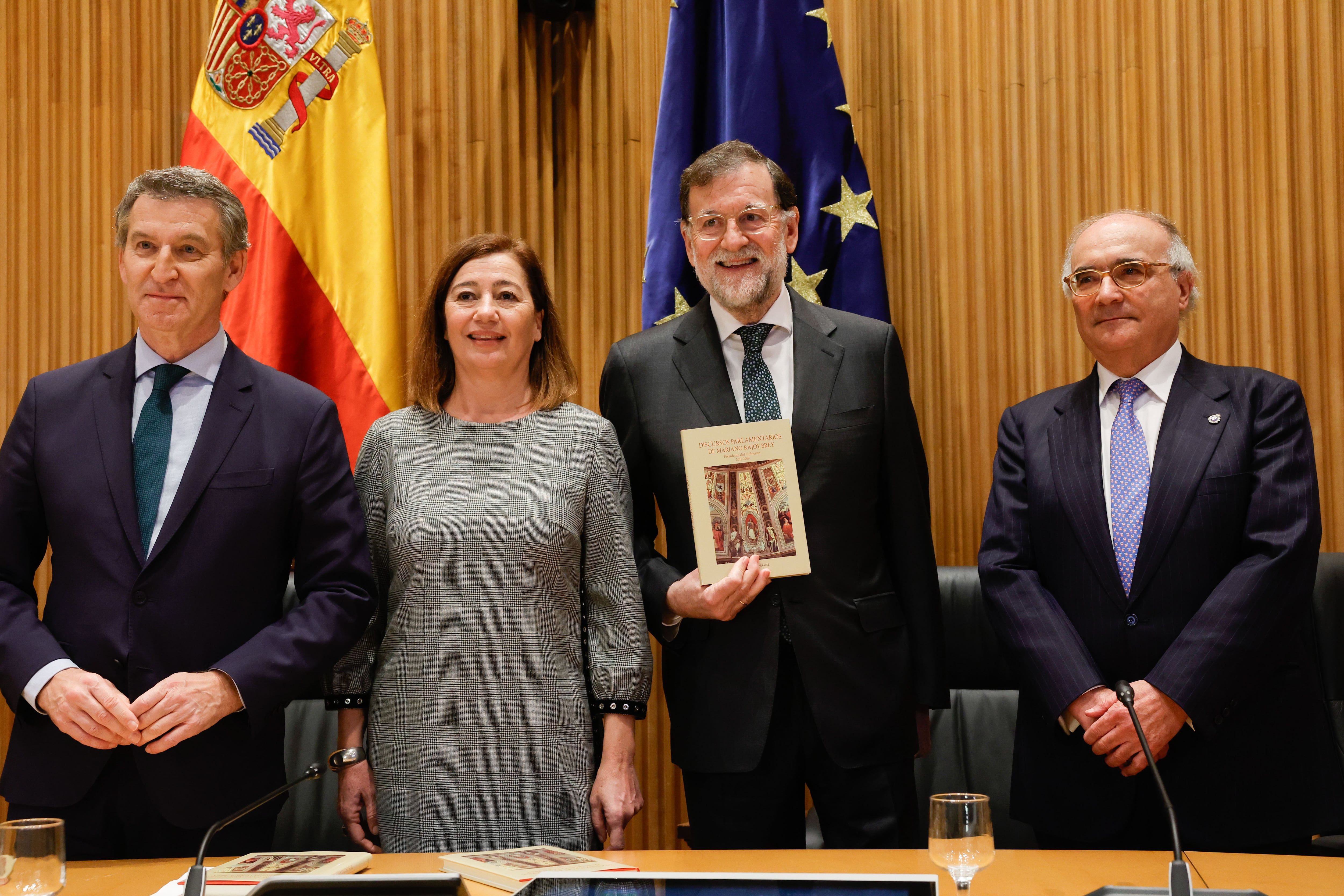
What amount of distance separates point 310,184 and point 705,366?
4.95 feet

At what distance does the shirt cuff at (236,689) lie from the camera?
1.90 metres

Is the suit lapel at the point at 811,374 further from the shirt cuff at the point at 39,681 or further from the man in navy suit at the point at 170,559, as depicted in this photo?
the shirt cuff at the point at 39,681

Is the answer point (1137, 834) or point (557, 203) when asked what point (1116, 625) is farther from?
point (557, 203)

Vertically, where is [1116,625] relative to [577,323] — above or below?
below

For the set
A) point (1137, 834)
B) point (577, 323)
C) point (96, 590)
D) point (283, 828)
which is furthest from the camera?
point (577, 323)

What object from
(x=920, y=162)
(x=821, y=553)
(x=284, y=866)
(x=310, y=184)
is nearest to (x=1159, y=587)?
(x=821, y=553)

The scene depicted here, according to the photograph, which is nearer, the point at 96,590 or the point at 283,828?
the point at 96,590

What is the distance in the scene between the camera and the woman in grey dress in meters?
2.05

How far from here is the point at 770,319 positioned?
2396 mm

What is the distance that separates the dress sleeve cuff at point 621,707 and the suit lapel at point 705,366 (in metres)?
0.57

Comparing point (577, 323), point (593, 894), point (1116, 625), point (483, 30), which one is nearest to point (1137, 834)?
point (1116, 625)

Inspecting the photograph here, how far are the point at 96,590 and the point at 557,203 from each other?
215 cm

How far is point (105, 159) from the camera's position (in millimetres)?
3459

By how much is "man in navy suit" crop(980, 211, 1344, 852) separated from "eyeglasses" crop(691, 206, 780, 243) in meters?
0.68
